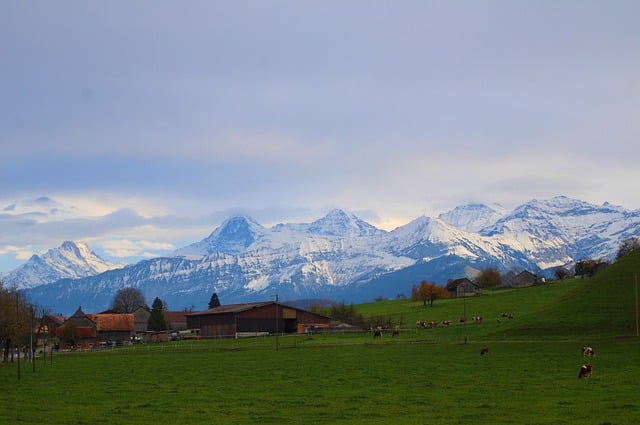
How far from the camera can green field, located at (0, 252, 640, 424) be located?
33.3 metres

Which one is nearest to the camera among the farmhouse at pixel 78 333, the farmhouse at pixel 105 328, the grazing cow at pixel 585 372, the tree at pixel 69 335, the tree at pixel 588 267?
the grazing cow at pixel 585 372

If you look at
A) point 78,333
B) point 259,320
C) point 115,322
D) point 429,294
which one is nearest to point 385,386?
point 259,320

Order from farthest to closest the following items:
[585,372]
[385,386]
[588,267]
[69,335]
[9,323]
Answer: [588,267] < [69,335] < [9,323] < [585,372] < [385,386]

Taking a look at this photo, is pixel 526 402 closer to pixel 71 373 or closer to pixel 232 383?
pixel 232 383

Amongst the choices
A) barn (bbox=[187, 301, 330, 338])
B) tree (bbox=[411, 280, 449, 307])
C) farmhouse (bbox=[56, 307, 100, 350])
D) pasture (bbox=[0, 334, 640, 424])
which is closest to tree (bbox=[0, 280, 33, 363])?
pasture (bbox=[0, 334, 640, 424])

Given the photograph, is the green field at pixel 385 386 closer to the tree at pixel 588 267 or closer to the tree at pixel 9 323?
the tree at pixel 9 323

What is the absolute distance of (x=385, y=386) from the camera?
45469 millimetres

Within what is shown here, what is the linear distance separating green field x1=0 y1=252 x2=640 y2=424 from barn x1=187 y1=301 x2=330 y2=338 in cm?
5299

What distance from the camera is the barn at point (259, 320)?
483ft

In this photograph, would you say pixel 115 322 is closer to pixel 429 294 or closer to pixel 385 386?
pixel 429 294

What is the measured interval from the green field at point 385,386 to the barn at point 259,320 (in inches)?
2086

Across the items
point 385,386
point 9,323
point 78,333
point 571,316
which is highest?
point 9,323

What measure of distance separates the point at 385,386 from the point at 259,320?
105 meters

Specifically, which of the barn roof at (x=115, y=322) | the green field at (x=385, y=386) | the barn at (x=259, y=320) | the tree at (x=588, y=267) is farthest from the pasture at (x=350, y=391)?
the tree at (x=588, y=267)
